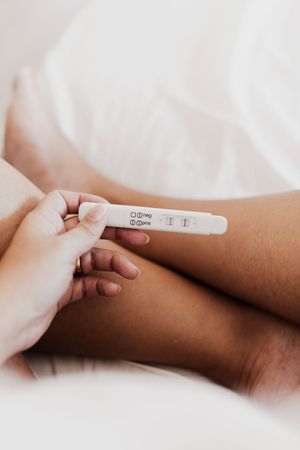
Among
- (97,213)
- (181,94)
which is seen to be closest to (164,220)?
(97,213)

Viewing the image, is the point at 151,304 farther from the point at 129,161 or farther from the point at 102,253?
the point at 129,161

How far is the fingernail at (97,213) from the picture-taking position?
54cm

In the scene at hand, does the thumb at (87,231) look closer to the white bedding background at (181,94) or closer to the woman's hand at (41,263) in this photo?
the woman's hand at (41,263)

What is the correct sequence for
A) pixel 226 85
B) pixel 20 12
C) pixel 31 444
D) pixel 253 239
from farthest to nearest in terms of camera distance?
pixel 20 12 < pixel 226 85 < pixel 253 239 < pixel 31 444

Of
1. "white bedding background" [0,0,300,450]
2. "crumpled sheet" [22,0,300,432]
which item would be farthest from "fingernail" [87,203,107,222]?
"crumpled sheet" [22,0,300,432]

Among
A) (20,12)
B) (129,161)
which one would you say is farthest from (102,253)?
(20,12)

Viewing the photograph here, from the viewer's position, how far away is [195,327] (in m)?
0.68

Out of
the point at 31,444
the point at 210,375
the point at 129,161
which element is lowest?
the point at 31,444

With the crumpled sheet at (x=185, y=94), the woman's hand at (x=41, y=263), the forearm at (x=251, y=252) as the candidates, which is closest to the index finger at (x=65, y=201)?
the woman's hand at (x=41, y=263)

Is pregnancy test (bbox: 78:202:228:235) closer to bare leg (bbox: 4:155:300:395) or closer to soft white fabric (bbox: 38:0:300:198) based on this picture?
bare leg (bbox: 4:155:300:395)

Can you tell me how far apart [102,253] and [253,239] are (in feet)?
0.59

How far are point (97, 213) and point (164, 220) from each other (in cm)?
7

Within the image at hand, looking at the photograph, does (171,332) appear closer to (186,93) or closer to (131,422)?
(131,422)

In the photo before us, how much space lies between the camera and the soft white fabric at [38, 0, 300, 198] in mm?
846
